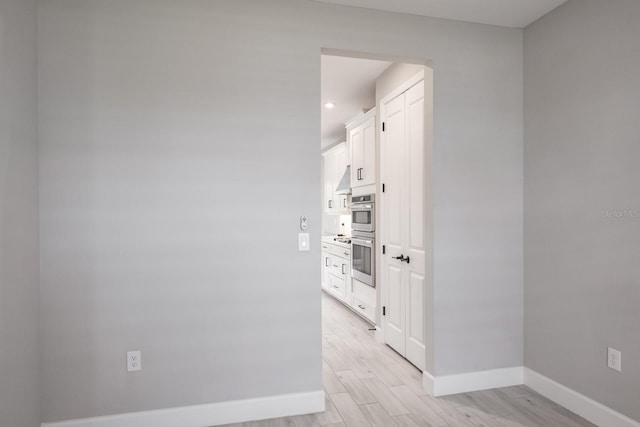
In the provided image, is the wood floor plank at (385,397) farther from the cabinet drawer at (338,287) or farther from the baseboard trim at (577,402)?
the cabinet drawer at (338,287)

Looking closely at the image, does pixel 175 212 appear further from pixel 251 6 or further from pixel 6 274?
pixel 251 6

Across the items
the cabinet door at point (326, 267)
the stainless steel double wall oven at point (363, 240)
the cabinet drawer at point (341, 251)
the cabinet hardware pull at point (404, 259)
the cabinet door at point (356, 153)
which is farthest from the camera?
the cabinet door at point (326, 267)

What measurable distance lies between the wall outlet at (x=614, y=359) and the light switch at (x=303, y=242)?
190 cm

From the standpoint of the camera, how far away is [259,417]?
8.05ft

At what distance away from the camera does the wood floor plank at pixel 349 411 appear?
243 centimetres

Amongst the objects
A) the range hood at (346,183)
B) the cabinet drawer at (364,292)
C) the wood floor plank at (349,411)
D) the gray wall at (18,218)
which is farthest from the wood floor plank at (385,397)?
the range hood at (346,183)

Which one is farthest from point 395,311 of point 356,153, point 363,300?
point 356,153

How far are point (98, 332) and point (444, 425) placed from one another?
2120 mm

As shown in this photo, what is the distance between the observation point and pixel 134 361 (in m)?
2.29

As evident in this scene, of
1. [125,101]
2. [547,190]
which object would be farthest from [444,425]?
[125,101]

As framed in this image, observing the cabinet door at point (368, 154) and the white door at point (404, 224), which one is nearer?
the white door at point (404, 224)

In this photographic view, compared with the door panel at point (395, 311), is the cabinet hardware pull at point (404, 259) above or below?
above

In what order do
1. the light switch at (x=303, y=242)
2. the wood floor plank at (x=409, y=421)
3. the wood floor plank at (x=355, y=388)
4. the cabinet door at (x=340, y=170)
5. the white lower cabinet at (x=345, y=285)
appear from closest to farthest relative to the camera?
the wood floor plank at (x=409, y=421)
the light switch at (x=303, y=242)
the wood floor plank at (x=355, y=388)
the white lower cabinet at (x=345, y=285)
the cabinet door at (x=340, y=170)

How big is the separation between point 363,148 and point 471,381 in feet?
9.02
